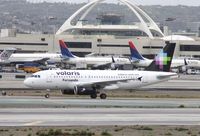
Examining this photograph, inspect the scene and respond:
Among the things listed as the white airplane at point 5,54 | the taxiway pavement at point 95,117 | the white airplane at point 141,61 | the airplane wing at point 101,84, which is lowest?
the taxiway pavement at point 95,117

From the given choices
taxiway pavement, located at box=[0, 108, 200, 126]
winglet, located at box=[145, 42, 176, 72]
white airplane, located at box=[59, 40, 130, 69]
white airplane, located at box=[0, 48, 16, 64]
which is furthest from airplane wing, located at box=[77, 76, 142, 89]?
white airplane, located at box=[59, 40, 130, 69]

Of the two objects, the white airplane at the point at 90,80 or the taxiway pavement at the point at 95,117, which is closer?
the taxiway pavement at the point at 95,117

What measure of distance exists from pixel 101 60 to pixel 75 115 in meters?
121

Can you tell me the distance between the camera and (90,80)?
75.0 metres

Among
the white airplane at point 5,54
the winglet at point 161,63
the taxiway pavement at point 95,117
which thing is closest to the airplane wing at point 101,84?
the winglet at point 161,63

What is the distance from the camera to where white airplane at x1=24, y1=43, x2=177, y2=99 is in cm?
7331

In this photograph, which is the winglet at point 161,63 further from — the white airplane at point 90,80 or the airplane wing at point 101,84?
the airplane wing at point 101,84

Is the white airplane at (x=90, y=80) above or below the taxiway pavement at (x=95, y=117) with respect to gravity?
above

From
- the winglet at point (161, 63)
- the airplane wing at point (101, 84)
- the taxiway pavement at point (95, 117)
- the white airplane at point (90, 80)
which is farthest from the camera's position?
the winglet at point (161, 63)

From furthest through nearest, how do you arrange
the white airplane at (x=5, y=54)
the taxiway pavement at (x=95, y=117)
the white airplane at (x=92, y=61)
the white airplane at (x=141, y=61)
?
the white airplane at (x=92, y=61), the white airplane at (x=141, y=61), the white airplane at (x=5, y=54), the taxiway pavement at (x=95, y=117)

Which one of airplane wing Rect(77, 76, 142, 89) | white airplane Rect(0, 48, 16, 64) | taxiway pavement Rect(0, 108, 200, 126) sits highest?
white airplane Rect(0, 48, 16, 64)

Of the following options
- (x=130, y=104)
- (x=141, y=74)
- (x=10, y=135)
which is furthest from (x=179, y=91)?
(x=10, y=135)

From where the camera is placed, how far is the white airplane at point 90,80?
2886 inches

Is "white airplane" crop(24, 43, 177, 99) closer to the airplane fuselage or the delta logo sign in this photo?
the airplane fuselage
